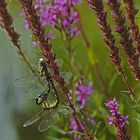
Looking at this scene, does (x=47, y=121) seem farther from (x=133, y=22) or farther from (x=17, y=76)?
(x=17, y=76)

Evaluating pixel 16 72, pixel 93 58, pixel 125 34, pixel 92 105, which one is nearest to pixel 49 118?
pixel 125 34

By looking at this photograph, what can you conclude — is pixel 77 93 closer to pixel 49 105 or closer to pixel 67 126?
pixel 67 126

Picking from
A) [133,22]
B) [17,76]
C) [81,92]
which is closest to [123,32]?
[133,22]

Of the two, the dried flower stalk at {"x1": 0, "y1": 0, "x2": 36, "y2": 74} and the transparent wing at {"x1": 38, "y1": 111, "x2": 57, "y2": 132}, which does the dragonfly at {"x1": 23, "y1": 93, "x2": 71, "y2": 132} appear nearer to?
the transparent wing at {"x1": 38, "y1": 111, "x2": 57, "y2": 132}

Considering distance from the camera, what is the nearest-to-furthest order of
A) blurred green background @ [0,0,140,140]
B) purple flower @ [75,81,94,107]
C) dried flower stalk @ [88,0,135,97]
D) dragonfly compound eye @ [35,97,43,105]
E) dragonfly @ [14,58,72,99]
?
dried flower stalk @ [88,0,135,97] → dragonfly @ [14,58,72,99] → dragonfly compound eye @ [35,97,43,105] → purple flower @ [75,81,94,107] → blurred green background @ [0,0,140,140]

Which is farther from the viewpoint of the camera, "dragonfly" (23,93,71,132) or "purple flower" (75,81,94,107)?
"purple flower" (75,81,94,107)

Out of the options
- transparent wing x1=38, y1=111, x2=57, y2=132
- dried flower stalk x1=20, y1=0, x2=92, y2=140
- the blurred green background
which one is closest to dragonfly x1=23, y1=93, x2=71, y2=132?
transparent wing x1=38, y1=111, x2=57, y2=132

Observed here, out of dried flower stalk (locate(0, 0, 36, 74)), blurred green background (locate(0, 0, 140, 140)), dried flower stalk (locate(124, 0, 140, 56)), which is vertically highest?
→ dried flower stalk (locate(0, 0, 36, 74))

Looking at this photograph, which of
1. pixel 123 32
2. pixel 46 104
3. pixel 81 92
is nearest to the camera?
pixel 123 32

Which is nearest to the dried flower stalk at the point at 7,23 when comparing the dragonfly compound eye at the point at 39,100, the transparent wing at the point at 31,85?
the transparent wing at the point at 31,85
